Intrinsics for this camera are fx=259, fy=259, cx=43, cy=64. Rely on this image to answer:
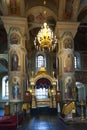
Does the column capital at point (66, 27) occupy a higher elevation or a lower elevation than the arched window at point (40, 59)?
higher

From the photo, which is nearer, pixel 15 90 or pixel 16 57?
pixel 15 90

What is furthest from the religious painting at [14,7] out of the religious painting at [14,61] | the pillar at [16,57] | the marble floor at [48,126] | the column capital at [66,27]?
the marble floor at [48,126]

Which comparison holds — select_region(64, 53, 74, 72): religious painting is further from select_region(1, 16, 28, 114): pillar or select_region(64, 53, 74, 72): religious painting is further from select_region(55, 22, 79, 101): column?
select_region(1, 16, 28, 114): pillar

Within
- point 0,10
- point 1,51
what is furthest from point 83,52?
point 0,10

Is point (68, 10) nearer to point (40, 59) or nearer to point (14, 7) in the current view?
point (14, 7)

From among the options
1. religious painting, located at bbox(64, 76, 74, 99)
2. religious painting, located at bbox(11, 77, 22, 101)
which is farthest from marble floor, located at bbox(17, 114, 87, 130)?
religious painting, located at bbox(64, 76, 74, 99)

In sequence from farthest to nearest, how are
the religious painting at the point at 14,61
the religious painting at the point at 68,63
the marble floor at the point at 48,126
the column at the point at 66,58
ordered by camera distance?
the religious painting at the point at 68,63, the column at the point at 66,58, the religious painting at the point at 14,61, the marble floor at the point at 48,126

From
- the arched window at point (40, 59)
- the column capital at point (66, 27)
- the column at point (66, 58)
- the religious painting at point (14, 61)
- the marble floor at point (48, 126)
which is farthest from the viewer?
the arched window at point (40, 59)

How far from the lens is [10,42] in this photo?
64.4ft

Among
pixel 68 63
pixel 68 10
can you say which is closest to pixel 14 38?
pixel 68 63

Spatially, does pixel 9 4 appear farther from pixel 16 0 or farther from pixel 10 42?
pixel 10 42

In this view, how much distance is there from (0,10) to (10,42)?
3148 millimetres

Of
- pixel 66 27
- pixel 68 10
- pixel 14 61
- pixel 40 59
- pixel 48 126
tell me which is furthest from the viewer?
pixel 40 59

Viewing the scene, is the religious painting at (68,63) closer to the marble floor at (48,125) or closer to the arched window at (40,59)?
the marble floor at (48,125)
